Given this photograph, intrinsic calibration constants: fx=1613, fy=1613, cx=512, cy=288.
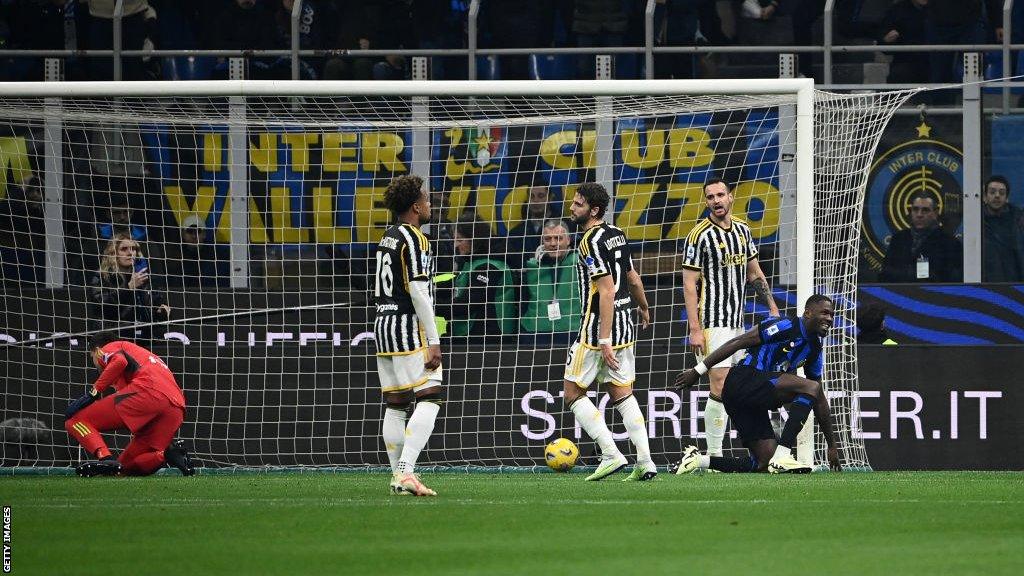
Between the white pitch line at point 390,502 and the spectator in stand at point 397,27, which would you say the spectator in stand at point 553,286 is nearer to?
the spectator in stand at point 397,27

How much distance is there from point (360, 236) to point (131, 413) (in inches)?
124

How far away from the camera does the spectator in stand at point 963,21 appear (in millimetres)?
16297

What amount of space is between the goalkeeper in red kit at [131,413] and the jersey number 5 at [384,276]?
3.53m

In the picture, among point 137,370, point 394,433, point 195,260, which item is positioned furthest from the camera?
point 195,260

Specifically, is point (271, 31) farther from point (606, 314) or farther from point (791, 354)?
point (791, 354)

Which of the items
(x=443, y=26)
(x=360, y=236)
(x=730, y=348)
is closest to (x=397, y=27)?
(x=443, y=26)

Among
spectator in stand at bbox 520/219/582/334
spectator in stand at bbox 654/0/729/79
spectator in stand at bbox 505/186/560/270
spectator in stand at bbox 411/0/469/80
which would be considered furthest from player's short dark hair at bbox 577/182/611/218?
spectator in stand at bbox 411/0/469/80

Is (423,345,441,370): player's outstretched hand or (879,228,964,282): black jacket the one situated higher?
(879,228,964,282): black jacket

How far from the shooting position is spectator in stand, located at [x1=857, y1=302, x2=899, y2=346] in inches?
544

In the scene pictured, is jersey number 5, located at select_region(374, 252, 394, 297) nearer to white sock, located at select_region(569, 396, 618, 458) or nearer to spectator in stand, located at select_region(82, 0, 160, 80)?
white sock, located at select_region(569, 396, 618, 458)

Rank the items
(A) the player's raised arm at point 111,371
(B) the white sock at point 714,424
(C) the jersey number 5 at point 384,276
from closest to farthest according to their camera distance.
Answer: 1. (C) the jersey number 5 at point 384,276
2. (A) the player's raised arm at point 111,371
3. (B) the white sock at point 714,424

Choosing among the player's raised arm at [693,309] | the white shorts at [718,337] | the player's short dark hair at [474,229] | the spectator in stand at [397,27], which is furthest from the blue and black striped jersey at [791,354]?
Result: the spectator in stand at [397,27]

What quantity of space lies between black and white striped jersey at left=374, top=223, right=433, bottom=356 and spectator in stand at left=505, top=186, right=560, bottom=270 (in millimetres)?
4713

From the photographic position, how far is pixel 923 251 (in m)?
14.7
